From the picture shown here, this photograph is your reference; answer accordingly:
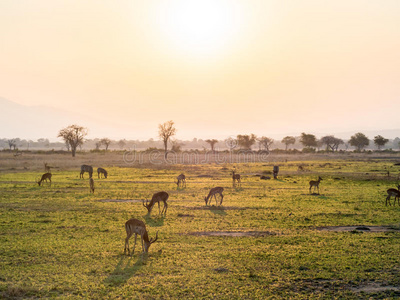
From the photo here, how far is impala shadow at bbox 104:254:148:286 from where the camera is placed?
38.1ft

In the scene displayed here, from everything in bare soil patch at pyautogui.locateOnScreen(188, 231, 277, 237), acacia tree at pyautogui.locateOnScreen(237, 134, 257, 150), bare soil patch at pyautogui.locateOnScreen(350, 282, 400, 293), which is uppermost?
acacia tree at pyautogui.locateOnScreen(237, 134, 257, 150)

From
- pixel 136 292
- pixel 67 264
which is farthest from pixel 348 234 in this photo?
pixel 67 264

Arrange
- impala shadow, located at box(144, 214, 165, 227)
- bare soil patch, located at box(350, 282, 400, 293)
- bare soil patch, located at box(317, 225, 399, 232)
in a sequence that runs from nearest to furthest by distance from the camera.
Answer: bare soil patch, located at box(350, 282, 400, 293)
bare soil patch, located at box(317, 225, 399, 232)
impala shadow, located at box(144, 214, 165, 227)

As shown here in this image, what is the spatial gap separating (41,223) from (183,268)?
11.3 meters

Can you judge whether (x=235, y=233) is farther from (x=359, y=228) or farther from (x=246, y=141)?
(x=246, y=141)

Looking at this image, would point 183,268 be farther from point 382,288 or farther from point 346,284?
point 382,288

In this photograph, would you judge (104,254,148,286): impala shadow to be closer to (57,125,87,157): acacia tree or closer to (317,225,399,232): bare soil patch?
(317,225,399,232): bare soil patch

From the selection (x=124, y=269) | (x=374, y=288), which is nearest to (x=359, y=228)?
(x=374, y=288)

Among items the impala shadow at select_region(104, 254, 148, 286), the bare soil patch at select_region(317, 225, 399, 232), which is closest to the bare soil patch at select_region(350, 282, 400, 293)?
the bare soil patch at select_region(317, 225, 399, 232)

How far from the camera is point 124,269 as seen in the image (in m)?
12.7

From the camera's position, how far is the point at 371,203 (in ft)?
89.7

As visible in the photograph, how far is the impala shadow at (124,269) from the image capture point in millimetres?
11617

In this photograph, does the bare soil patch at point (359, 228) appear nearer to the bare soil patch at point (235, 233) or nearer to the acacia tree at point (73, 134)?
the bare soil patch at point (235, 233)

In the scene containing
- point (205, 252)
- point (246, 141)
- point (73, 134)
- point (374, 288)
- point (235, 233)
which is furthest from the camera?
point (246, 141)
